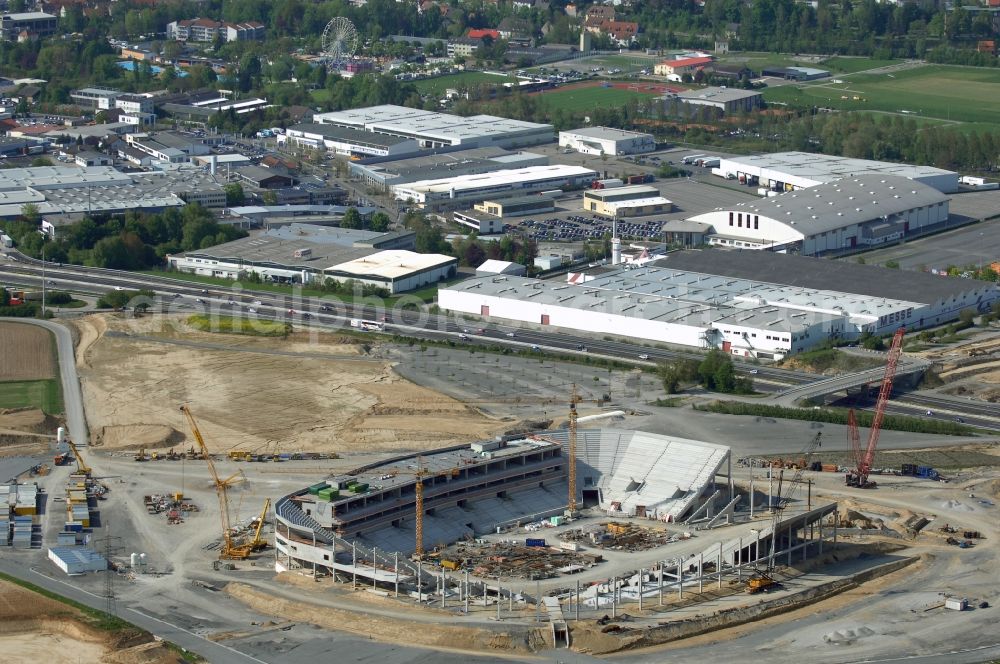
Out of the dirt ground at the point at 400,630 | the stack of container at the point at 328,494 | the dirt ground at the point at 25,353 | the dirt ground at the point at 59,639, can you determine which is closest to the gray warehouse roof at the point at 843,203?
the dirt ground at the point at 25,353

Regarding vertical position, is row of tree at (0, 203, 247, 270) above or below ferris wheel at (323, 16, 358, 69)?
below

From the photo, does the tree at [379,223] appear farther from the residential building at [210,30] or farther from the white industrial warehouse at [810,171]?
the residential building at [210,30]

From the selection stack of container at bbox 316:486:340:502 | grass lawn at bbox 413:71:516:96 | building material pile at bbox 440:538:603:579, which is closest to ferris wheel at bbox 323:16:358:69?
grass lawn at bbox 413:71:516:96

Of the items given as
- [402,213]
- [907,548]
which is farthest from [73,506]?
[402,213]

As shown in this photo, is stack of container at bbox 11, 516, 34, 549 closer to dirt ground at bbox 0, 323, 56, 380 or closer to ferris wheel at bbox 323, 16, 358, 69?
Result: dirt ground at bbox 0, 323, 56, 380

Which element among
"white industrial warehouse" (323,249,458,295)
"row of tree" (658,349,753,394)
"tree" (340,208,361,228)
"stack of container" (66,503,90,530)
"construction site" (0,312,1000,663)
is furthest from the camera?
"tree" (340,208,361,228)

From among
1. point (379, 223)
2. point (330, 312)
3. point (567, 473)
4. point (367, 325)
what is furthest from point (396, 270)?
point (567, 473)

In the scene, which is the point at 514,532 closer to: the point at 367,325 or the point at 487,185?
the point at 367,325
